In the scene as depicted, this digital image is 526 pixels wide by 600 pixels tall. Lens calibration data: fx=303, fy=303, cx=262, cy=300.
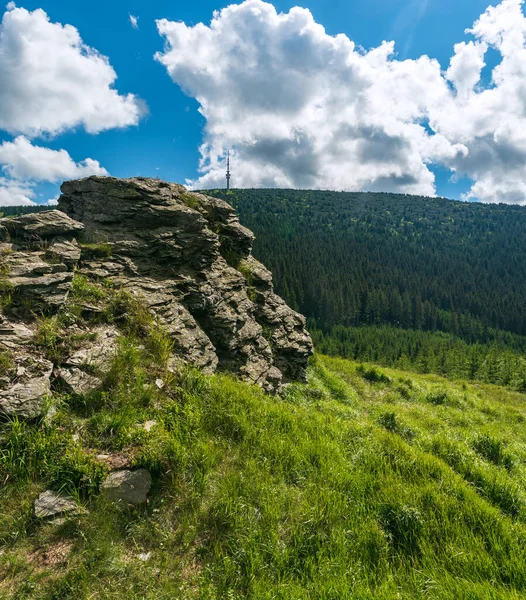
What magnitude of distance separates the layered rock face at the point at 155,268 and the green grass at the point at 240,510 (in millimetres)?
1422

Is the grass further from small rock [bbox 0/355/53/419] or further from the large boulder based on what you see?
the large boulder

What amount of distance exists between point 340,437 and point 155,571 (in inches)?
178

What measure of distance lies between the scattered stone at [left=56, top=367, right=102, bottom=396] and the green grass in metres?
0.21

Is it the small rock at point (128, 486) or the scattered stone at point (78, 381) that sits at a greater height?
the scattered stone at point (78, 381)

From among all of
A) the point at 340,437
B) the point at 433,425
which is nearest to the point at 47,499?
the point at 340,437

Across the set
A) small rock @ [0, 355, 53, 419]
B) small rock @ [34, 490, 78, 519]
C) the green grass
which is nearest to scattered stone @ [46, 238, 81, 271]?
the green grass

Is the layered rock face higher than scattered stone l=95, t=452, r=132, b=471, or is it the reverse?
the layered rock face

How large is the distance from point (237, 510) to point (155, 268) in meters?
8.42

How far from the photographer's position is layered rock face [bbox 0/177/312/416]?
25.6 feet

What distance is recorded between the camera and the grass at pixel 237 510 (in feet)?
12.5

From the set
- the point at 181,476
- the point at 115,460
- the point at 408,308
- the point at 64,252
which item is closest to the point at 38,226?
the point at 64,252

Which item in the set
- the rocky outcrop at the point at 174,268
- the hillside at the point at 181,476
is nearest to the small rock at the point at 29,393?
Result: the hillside at the point at 181,476

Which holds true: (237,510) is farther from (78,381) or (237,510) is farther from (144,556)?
(78,381)

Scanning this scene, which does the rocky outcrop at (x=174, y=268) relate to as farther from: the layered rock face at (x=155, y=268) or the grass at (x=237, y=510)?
the grass at (x=237, y=510)
